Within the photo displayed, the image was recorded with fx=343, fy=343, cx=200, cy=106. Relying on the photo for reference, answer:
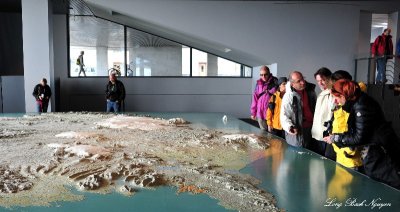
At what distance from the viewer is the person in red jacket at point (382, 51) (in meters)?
8.07

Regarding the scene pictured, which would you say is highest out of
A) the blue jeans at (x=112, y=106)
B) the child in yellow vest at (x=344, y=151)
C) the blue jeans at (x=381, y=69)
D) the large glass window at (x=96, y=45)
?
the large glass window at (x=96, y=45)

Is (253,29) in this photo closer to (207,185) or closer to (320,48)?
(320,48)

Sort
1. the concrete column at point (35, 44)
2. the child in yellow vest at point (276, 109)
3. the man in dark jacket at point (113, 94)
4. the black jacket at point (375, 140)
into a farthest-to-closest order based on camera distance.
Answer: the concrete column at point (35, 44) < the man in dark jacket at point (113, 94) < the child in yellow vest at point (276, 109) < the black jacket at point (375, 140)

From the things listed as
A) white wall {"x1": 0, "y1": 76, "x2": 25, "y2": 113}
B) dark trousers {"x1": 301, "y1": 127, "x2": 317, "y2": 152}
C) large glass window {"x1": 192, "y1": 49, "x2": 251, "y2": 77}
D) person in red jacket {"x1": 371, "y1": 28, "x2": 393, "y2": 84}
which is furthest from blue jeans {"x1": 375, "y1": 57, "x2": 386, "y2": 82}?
white wall {"x1": 0, "y1": 76, "x2": 25, "y2": 113}

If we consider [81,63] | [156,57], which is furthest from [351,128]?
A: [81,63]

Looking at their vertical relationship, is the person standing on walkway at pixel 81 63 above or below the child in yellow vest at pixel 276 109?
above

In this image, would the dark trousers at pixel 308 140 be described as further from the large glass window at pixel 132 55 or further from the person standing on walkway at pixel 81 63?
the person standing on walkway at pixel 81 63

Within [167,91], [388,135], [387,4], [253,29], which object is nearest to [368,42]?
[387,4]

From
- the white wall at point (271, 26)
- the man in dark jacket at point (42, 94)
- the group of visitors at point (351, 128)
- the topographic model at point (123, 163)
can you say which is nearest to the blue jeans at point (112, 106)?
the man in dark jacket at point (42, 94)

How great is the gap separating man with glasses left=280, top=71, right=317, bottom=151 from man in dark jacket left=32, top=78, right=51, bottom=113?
654cm

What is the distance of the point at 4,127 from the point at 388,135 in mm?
4472

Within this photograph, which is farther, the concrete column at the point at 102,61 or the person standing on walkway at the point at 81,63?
the concrete column at the point at 102,61

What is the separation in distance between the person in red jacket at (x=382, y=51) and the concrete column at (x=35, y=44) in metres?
7.99

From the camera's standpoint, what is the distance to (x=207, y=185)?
7.14 ft
